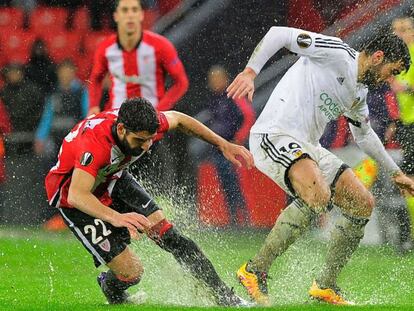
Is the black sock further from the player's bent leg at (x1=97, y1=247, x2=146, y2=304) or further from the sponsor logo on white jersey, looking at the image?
the sponsor logo on white jersey

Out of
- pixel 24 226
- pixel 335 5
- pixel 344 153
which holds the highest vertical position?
pixel 335 5

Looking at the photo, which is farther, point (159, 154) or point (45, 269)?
point (159, 154)

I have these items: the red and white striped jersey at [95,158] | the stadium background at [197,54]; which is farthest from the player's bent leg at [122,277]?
the stadium background at [197,54]

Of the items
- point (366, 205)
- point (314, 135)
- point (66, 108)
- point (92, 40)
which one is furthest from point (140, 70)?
point (366, 205)

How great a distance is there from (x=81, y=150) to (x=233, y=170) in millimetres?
5475

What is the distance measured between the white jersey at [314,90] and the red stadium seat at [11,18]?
5.12 metres

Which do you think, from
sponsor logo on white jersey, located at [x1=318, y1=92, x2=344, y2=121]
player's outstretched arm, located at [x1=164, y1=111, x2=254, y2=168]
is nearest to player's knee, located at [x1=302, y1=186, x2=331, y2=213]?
player's outstretched arm, located at [x1=164, y1=111, x2=254, y2=168]

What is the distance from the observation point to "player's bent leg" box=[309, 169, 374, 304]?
28.7 feet

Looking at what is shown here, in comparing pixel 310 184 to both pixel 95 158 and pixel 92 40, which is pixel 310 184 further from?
pixel 92 40

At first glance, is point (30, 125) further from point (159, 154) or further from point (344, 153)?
point (344, 153)

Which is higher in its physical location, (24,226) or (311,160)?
(311,160)

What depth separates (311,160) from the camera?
8.69 metres

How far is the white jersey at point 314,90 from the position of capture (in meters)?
8.84

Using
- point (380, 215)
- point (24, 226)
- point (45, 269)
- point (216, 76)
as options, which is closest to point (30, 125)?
point (24, 226)
